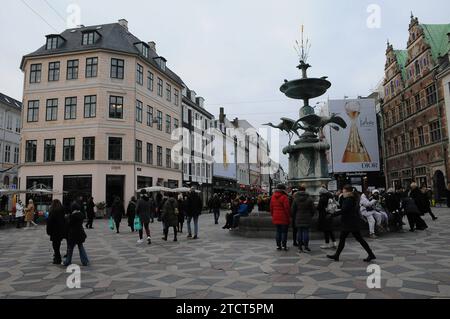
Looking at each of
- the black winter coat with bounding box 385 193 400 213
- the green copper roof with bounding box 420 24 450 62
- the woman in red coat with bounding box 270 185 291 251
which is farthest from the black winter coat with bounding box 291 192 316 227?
the green copper roof with bounding box 420 24 450 62

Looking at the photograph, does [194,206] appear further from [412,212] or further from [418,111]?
[418,111]

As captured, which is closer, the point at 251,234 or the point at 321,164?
the point at 251,234

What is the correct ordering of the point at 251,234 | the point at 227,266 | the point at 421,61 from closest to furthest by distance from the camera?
the point at 227,266 → the point at 251,234 → the point at 421,61

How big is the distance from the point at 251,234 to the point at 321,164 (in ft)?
14.2

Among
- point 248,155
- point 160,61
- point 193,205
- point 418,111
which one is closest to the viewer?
point 193,205

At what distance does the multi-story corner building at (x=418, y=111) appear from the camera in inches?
1347

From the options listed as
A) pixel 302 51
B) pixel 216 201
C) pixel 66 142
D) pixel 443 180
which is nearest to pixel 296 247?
pixel 302 51

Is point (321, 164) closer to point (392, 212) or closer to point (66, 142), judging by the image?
point (392, 212)

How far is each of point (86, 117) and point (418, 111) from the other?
33.9 m

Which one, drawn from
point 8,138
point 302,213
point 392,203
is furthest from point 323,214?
point 8,138

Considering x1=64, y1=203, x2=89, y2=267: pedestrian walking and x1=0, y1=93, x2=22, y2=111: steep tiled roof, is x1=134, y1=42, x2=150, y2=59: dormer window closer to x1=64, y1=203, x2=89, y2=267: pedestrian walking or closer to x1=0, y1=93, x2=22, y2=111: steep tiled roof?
x1=0, y1=93, x2=22, y2=111: steep tiled roof

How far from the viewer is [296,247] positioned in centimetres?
1021

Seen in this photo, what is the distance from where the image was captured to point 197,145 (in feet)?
156

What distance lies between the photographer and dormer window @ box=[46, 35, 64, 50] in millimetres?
33562
